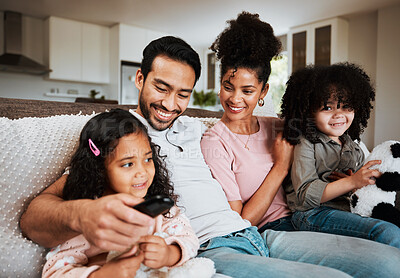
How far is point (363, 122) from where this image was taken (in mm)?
1464

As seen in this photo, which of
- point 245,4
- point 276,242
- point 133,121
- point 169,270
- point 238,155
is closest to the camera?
point 169,270

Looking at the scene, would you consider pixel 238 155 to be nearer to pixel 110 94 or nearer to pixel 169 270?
pixel 169 270

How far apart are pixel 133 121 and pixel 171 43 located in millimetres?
368

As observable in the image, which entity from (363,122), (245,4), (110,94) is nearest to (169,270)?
(363,122)

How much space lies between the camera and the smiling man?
32.4 inches

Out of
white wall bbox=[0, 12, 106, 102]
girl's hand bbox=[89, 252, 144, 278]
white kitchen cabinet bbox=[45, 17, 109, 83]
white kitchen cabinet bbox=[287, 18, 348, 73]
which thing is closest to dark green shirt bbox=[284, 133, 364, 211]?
girl's hand bbox=[89, 252, 144, 278]

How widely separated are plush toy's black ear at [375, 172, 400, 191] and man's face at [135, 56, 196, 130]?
0.75 meters

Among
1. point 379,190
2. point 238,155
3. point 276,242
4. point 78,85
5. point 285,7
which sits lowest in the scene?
point 276,242

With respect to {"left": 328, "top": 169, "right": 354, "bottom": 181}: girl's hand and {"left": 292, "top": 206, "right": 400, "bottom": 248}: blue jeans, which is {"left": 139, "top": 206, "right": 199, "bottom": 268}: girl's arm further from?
{"left": 328, "top": 169, "right": 354, "bottom": 181}: girl's hand

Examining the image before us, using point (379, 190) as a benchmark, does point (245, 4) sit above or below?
above

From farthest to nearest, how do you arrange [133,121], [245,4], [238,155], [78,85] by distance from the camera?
[78,85] → [245,4] → [238,155] → [133,121]

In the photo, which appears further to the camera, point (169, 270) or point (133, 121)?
point (133, 121)

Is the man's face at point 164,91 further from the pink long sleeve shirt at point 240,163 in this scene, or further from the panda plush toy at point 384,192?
the panda plush toy at point 384,192

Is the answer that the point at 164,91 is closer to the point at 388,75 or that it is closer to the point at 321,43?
the point at 388,75
